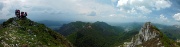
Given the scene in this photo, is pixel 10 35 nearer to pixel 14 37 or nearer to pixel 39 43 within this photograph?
pixel 14 37

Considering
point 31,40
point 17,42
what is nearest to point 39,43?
point 31,40

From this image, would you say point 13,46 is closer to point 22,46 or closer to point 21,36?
point 22,46

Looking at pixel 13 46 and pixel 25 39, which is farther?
pixel 25 39

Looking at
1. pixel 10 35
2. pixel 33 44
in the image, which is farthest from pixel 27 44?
pixel 10 35

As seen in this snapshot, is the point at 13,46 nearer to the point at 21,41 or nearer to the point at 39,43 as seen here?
the point at 21,41

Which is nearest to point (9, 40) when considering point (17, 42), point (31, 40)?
point (17, 42)

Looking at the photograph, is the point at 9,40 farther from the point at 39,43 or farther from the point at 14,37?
the point at 39,43

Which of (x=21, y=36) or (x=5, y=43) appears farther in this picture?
(x=21, y=36)
